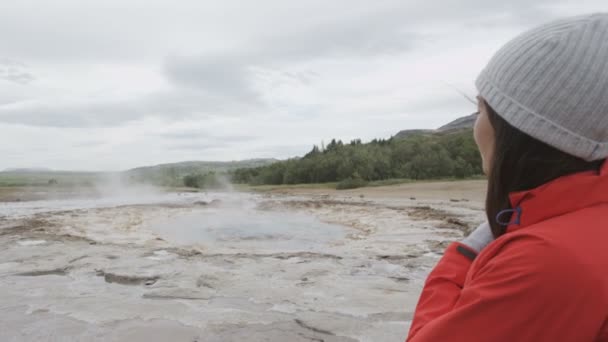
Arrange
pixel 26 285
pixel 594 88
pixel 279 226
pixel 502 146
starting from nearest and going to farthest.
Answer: pixel 594 88 < pixel 502 146 < pixel 26 285 < pixel 279 226

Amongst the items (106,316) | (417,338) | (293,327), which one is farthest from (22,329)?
(417,338)

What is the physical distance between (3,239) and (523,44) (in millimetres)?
8298

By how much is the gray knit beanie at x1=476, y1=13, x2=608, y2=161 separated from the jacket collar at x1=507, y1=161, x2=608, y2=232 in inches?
2.2

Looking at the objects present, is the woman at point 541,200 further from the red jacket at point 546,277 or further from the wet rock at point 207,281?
the wet rock at point 207,281

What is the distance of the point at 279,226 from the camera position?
10039 mm

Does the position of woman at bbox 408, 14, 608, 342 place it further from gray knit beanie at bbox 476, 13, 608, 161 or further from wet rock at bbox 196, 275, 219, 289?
wet rock at bbox 196, 275, 219, 289

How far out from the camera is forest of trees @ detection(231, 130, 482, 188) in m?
31.1

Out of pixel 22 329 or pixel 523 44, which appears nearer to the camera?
pixel 523 44

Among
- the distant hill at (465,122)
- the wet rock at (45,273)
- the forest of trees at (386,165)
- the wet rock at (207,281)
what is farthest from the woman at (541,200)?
the forest of trees at (386,165)

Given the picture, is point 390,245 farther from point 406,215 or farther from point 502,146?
point 502,146

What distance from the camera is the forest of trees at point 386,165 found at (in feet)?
102

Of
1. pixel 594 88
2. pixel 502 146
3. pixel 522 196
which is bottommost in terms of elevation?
pixel 522 196

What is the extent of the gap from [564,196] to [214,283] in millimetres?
3923

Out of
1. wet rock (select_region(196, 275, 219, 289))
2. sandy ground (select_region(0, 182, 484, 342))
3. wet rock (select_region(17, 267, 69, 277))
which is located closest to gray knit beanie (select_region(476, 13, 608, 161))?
sandy ground (select_region(0, 182, 484, 342))
